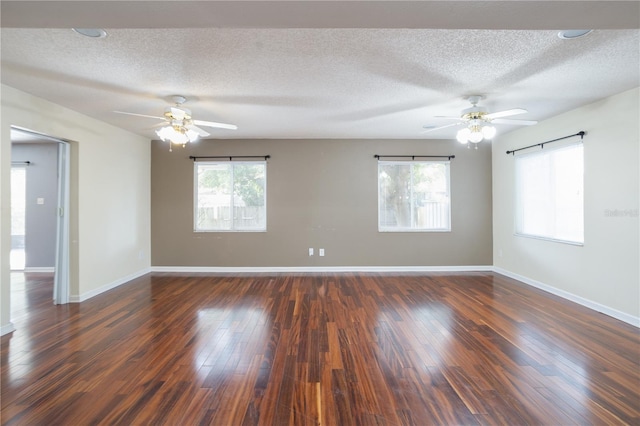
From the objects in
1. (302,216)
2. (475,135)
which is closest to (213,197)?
(302,216)

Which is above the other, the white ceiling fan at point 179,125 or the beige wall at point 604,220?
the white ceiling fan at point 179,125

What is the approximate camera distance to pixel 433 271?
562 centimetres

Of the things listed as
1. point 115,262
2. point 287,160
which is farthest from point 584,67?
point 115,262

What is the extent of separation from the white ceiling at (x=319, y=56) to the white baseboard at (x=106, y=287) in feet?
8.02

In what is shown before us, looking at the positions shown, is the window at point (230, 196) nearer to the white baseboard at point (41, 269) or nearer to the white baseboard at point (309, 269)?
the white baseboard at point (309, 269)

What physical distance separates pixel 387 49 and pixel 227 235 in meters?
4.36

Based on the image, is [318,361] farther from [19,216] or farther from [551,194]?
[19,216]

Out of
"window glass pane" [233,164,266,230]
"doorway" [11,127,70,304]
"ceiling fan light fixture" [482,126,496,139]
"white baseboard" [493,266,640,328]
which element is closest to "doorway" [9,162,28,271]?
"doorway" [11,127,70,304]

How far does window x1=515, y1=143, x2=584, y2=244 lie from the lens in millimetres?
3998

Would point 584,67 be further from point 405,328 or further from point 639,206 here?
point 405,328

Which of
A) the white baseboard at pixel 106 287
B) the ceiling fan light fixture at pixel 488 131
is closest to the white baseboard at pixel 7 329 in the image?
the white baseboard at pixel 106 287

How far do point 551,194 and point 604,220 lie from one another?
3.19 ft

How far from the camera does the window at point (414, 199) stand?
5.73 meters

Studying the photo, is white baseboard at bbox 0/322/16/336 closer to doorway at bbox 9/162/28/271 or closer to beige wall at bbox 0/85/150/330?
beige wall at bbox 0/85/150/330
